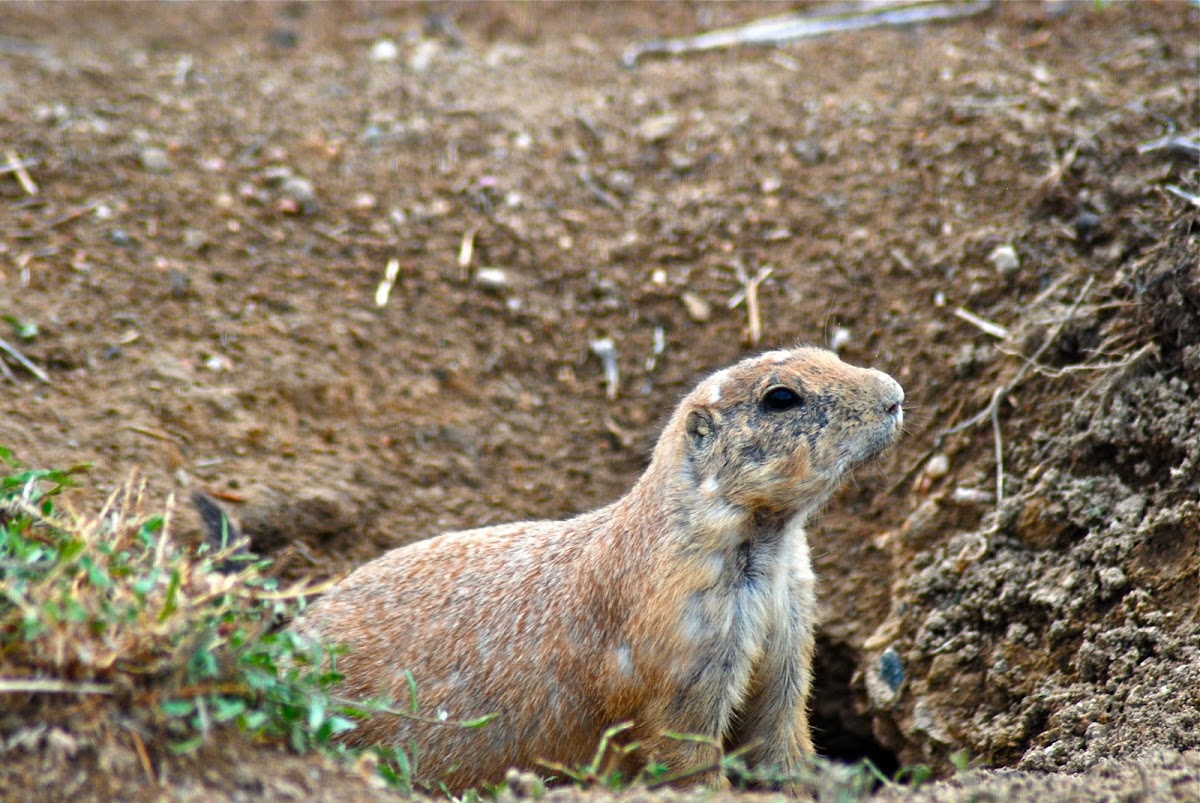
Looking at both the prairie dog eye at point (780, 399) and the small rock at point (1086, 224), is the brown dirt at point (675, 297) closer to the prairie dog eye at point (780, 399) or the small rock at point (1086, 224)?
the small rock at point (1086, 224)

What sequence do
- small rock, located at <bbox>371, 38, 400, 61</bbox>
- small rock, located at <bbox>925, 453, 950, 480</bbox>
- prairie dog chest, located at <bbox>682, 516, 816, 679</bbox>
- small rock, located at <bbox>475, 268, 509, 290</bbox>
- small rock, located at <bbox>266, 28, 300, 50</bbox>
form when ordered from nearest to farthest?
prairie dog chest, located at <bbox>682, 516, 816, 679</bbox> < small rock, located at <bbox>925, 453, 950, 480</bbox> < small rock, located at <bbox>475, 268, 509, 290</bbox> < small rock, located at <bbox>371, 38, 400, 61</bbox> < small rock, located at <bbox>266, 28, 300, 50</bbox>

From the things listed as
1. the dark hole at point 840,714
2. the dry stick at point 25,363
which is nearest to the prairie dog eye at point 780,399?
the dark hole at point 840,714

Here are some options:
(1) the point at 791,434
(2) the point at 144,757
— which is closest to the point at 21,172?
(2) the point at 144,757

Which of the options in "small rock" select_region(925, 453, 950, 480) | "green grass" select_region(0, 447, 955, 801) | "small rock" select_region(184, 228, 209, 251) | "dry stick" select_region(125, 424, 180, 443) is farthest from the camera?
"small rock" select_region(184, 228, 209, 251)

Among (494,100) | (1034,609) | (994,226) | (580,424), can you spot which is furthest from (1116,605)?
(494,100)

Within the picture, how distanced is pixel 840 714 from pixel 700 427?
2.29 meters

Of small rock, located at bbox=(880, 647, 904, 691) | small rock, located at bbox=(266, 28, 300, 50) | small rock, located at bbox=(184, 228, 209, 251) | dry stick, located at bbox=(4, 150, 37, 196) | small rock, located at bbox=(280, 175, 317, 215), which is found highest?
small rock, located at bbox=(266, 28, 300, 50)

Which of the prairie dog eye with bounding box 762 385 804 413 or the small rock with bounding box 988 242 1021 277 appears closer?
the prairie dog eye with bounding box 762 385 804 413

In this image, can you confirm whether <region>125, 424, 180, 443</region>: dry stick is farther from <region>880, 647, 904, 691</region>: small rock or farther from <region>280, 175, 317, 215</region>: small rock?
<region>880, 647, 904, 691</region>: small rock

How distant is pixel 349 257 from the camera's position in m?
7.04

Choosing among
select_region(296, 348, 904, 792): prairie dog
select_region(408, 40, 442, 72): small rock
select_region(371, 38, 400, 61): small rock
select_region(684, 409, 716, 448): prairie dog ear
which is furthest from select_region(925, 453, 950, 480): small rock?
select_region(371, 38, 400, 61): small rock

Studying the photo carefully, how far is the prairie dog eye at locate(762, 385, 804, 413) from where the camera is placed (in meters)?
4.53

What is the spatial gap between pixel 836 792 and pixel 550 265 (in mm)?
4499

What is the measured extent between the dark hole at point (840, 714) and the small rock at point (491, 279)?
9.49 feet
